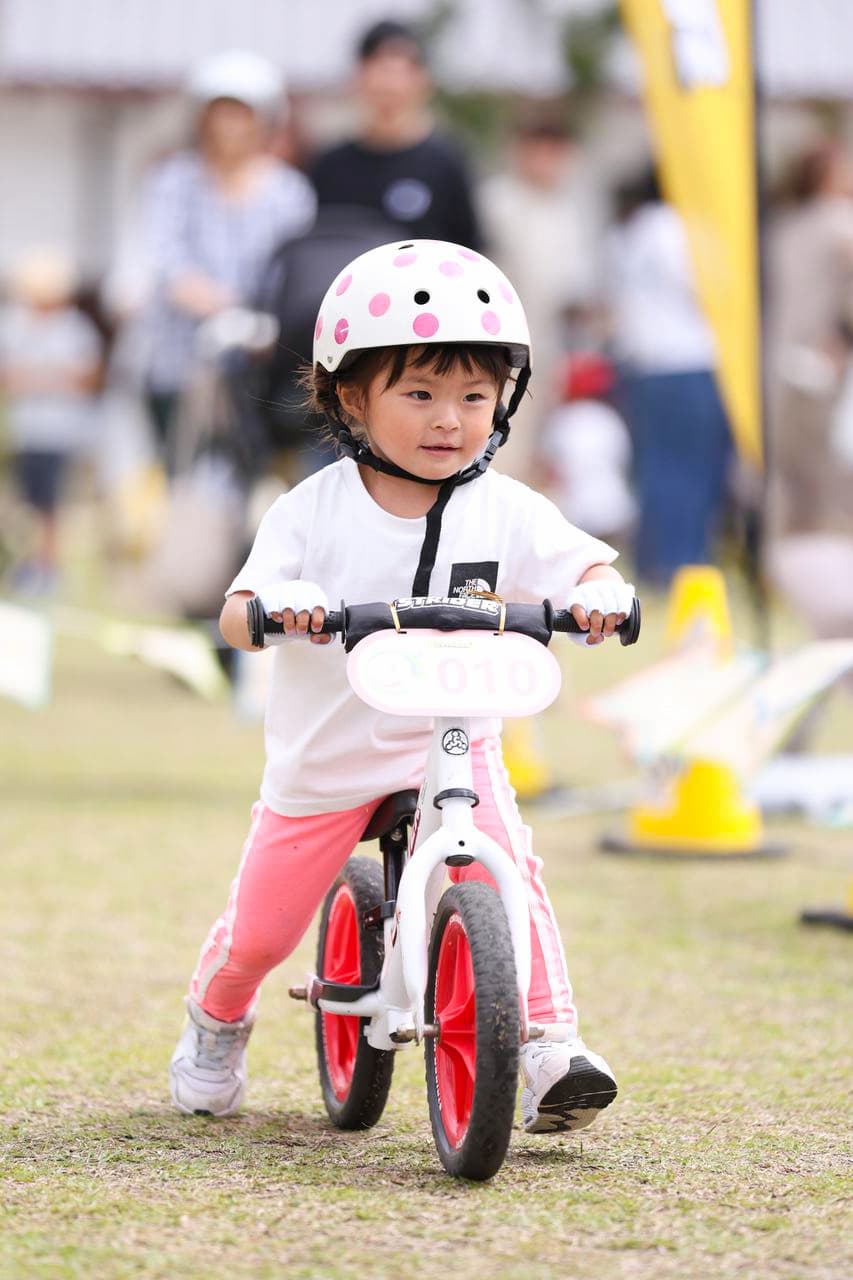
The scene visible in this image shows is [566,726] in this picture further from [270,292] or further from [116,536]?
[116,536]

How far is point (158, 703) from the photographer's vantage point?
959cm

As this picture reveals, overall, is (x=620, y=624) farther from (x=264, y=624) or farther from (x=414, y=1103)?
(x=414, y=1103)

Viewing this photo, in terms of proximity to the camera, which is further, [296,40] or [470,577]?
[296,40]

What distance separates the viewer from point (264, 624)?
3.22 metres

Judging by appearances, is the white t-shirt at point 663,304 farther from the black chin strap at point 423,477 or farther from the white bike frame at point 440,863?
the white bike frame at point 440,863

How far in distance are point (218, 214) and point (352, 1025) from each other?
5.92 meters

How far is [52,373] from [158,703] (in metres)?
6.58

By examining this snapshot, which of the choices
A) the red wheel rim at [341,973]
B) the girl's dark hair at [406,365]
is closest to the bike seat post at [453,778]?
the red wheel rim at [341,973]

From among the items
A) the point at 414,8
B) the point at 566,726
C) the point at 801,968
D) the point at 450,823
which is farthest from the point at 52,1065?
the point at 414,8

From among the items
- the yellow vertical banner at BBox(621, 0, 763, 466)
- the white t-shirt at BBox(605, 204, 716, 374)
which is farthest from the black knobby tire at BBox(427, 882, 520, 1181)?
the white t-shirt at BBox(605, 204, 716, 374)

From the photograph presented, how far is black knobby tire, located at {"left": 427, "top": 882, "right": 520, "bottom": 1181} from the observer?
10.1ft

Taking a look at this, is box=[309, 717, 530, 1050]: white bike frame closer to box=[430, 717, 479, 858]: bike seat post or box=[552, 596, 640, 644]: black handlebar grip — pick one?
box=[430, 717, 479, 858]: bike seat post

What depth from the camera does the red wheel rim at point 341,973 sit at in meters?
3.70

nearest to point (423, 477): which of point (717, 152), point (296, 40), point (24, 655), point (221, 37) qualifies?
point (24, 655)
